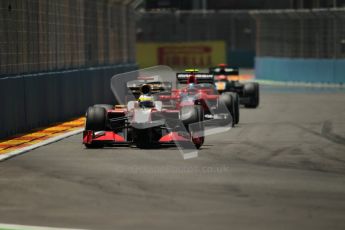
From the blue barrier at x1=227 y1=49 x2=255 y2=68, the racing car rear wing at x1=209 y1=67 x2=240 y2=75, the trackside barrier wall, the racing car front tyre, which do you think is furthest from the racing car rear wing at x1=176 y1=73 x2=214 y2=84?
the blue barrier at x1=227 y1=49 x2=255 y2=68

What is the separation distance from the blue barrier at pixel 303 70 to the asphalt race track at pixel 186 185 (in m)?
27.4

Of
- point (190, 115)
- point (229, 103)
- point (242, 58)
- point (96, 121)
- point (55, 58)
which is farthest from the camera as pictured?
point (242, 58)

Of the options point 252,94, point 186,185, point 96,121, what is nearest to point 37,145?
point 96,121

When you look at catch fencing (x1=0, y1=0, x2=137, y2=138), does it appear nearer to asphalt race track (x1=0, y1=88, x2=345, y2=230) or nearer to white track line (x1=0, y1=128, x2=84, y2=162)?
white track line (x1=0, y1=128, x2=84, y2=162)

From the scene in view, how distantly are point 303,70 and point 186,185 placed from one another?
37784mm

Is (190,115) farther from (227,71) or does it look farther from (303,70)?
(303,70)

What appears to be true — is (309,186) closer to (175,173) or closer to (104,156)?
(175,173)

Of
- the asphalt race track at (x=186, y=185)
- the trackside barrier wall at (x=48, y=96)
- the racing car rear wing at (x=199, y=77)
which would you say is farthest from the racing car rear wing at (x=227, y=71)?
the asphalt race track at (x=186, y=185)

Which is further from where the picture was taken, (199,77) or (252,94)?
(252,94)

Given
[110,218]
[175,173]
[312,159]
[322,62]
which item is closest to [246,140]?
[312,159]

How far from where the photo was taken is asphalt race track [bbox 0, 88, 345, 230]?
10.7 metres

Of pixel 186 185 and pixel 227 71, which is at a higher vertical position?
pixel 227 71

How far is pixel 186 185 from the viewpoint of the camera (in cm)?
1328

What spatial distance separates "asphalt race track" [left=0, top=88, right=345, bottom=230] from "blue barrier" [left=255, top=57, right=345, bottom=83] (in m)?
27.4
